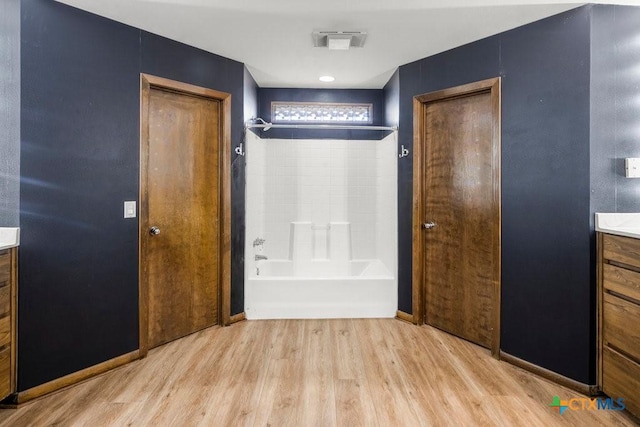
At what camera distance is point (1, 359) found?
1.75 meters

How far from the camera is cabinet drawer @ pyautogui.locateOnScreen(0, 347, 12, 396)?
1.75 metres

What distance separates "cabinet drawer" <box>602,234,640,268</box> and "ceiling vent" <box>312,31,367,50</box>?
195 centimetres

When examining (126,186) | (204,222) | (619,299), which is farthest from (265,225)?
(619,299)

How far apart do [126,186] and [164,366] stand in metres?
1.21

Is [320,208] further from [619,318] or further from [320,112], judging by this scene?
[619,318]

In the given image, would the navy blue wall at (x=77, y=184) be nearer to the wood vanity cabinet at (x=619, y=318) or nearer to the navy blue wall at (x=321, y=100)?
the navy blue wall at (x=321, y=100)

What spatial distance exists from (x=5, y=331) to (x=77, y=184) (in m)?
0.85

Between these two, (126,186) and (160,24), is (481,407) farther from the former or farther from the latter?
(160,24)

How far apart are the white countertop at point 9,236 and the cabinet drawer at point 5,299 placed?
0.21 m

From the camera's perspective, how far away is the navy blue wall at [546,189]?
201cm

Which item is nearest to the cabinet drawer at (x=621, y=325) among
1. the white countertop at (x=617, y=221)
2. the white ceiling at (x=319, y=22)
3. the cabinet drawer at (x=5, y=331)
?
the white countertop at (x=617, y=221)

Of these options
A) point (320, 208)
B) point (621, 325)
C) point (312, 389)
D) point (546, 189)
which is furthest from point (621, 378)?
point (320, 208)

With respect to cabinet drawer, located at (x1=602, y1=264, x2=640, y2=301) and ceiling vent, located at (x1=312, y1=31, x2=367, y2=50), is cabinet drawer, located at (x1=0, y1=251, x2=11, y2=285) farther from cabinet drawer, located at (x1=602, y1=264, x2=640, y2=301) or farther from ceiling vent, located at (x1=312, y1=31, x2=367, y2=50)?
cabinet drawer, located at (x1=602, y1=264, x2=640, y2=301)

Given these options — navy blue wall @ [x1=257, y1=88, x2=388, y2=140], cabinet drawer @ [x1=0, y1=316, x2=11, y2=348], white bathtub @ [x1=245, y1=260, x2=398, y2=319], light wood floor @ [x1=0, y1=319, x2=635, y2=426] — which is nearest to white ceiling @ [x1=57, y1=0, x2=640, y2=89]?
navy blue wall @ [x1=257, y1=88, x2=388, y2=140]
